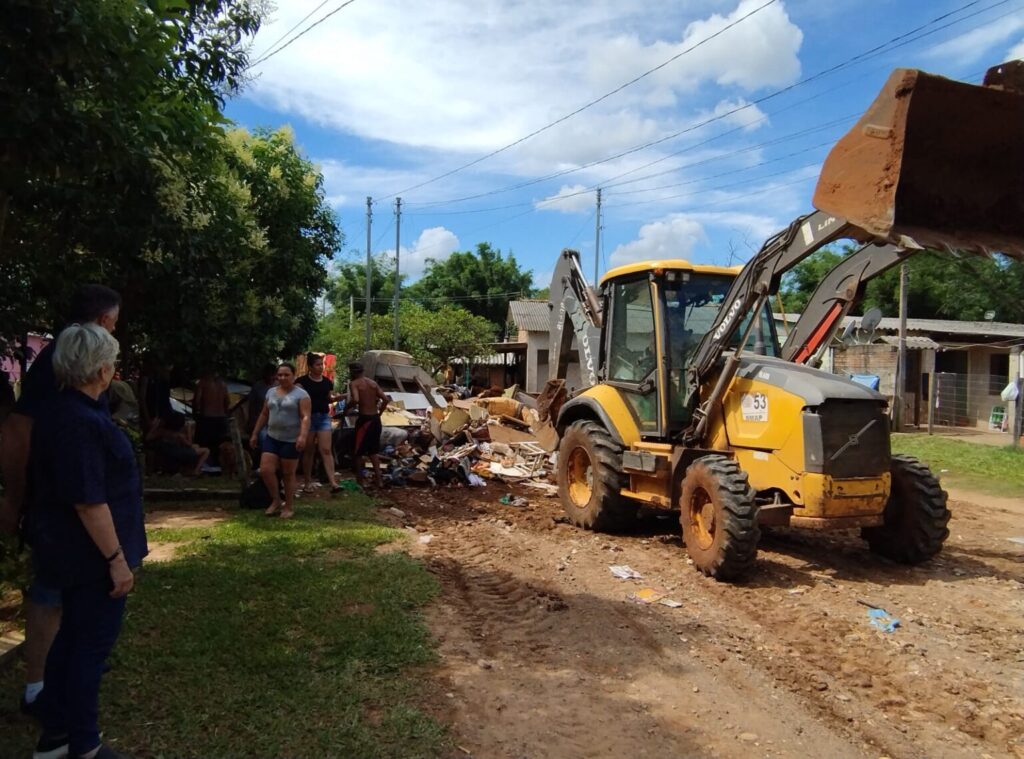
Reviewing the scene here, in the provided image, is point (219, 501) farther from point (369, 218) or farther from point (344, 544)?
point (369, 218)

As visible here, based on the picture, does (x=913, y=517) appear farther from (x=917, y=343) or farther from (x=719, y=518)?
(x=917, y=343)

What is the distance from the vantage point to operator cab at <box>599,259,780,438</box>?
22.9ft

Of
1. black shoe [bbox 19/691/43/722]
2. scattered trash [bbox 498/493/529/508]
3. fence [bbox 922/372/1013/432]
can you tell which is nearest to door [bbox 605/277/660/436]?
scattered trash [bbox 498/493/529/508]

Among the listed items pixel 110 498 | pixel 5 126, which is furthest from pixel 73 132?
pixel 110 498

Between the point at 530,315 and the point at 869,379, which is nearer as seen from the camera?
the point at 869,379

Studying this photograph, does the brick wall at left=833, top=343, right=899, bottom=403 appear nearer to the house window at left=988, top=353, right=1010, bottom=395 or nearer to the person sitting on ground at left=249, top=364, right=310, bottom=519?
the house window at left=988, top=353, right=1010, bottom=395

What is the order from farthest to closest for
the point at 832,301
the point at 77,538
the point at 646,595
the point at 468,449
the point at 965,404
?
the point at 965,404 < the point at 468,449 < the point at 832,301 < the point at 646,595 < the point at 77,538

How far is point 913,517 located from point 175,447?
28.9 ft

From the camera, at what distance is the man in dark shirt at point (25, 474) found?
3.10 m

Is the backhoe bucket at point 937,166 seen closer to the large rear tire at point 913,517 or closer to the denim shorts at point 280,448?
the large rear tire at point 913,517

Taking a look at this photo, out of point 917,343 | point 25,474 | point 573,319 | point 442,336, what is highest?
point 442,336

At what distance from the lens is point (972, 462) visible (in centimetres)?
1391

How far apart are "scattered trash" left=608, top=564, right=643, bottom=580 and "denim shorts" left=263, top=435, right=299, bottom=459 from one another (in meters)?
3.40

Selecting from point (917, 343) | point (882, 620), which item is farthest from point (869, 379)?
point (882, 620)
